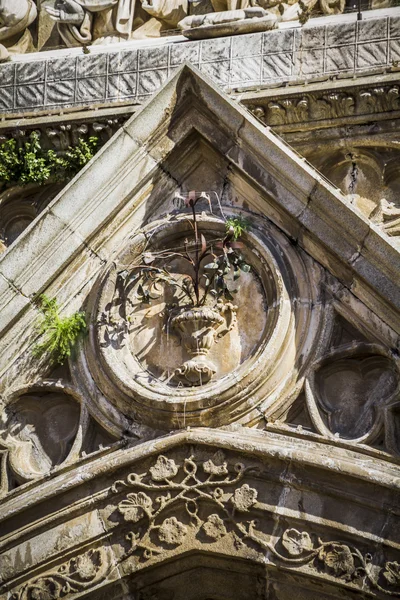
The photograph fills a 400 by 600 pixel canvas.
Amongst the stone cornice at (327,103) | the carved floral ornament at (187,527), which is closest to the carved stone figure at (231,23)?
the stone cornice at (327,103)

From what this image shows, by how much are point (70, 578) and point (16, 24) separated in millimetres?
5506

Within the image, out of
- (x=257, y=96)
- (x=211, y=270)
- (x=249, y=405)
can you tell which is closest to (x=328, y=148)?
(x=257, y=96)

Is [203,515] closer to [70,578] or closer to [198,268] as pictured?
[70,578]

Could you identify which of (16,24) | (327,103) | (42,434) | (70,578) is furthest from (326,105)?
(70,578)

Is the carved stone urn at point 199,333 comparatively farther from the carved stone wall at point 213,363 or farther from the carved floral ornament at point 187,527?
the carved floral ornament at point 187,527

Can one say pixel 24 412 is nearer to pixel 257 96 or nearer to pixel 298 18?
pixel 257 96

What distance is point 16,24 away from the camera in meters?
15.4

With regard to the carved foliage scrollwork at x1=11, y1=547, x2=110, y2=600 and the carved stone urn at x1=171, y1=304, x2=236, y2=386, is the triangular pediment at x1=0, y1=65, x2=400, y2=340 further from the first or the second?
the carved foliage scrollwork at x1=11, y1=547, x2=110, y2=600

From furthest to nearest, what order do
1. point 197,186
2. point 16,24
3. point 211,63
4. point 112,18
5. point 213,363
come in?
point 16,24, point 112,18, point 211,63, point 197,186, point 213,363

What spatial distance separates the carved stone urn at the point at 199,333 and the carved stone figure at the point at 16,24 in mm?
3756

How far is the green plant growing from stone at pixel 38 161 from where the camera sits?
47.4 ft

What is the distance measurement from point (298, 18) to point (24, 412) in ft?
13.8

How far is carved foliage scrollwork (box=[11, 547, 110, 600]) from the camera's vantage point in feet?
40.1

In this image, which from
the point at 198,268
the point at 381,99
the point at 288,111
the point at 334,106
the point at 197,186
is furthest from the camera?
the point at 288,111
